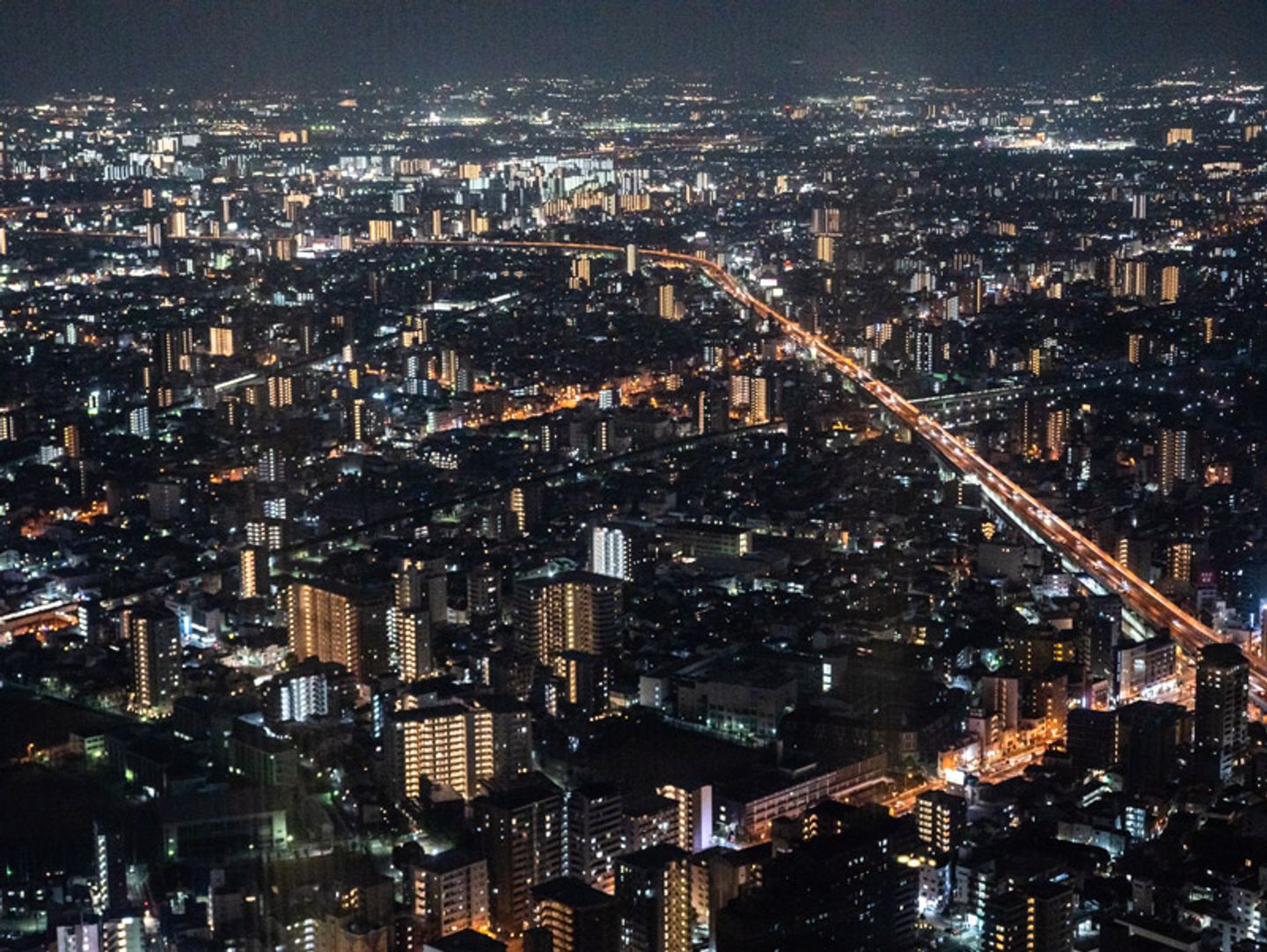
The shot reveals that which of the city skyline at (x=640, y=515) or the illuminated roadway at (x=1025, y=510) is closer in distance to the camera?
the city skyline at (x=640, y=515)

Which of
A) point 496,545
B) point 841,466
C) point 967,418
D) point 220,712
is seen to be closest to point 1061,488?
point 841,466

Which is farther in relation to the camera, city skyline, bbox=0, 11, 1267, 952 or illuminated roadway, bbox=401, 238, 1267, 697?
illuminated roadway, bbox=401, 238, 1267, 697

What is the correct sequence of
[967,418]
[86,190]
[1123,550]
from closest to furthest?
[1123,550] < [967,418] < [86,190]

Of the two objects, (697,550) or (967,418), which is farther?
(967,418)

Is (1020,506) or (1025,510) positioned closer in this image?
(1025,510)

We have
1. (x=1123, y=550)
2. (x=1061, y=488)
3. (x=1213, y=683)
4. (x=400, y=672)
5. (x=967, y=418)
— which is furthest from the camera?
(x=967, y=418)

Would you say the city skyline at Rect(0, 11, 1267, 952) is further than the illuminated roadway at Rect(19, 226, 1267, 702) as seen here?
No

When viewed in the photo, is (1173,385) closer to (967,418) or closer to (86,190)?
(967,418)

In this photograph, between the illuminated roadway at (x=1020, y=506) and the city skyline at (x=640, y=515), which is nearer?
the city skyline at (x=640, y=515)
